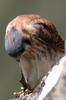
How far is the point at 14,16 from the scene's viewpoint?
7.96 metres

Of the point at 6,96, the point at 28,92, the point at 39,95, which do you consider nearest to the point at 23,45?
the point at 28,92

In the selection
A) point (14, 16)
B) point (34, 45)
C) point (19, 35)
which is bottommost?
point (14, 16)

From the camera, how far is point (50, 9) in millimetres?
8125

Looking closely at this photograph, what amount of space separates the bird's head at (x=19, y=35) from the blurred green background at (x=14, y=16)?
271cm

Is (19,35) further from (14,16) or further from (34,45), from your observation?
(14,16)

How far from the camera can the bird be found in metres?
4.52

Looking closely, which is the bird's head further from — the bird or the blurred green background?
the blurred green background

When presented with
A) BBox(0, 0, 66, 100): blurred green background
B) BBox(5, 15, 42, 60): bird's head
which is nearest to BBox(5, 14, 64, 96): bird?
BBox(5, 15, 42, 60): bird's head

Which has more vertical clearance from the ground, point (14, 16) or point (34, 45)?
point (34, 45)

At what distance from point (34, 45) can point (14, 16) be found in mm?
3413

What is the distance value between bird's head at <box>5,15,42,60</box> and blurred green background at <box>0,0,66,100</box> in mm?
2710

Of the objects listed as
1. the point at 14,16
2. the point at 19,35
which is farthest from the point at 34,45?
the point at 14,16

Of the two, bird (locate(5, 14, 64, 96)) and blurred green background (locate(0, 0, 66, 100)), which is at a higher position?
bird (locate(5, 14, 64, 96))

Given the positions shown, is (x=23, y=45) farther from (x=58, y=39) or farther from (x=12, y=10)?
(x=12, y=10)
